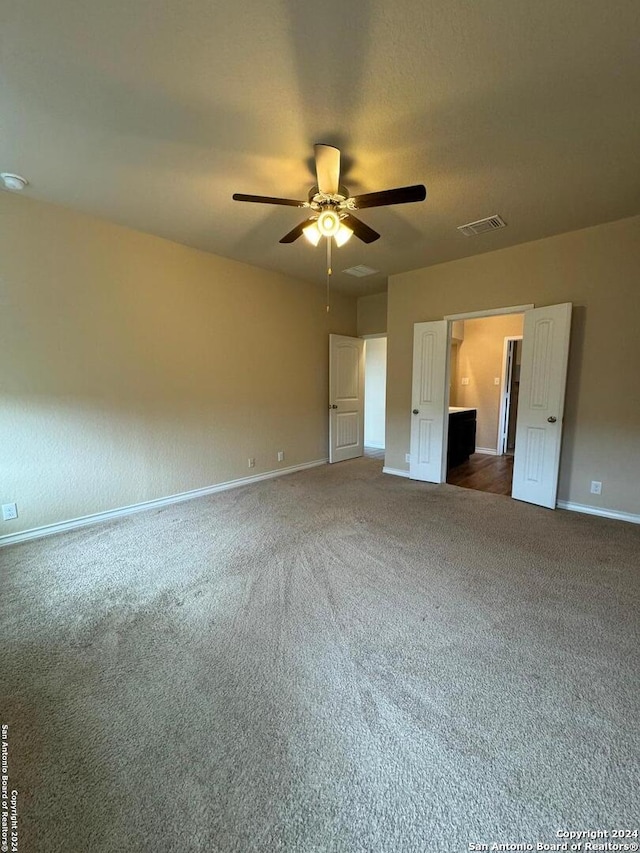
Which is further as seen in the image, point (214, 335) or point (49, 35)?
point (214, 335)

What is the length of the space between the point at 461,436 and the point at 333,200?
14.3 feet

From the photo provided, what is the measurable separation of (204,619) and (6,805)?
0.91 meters

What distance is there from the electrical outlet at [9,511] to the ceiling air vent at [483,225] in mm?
4601

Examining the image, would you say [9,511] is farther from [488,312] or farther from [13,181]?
[488,312]

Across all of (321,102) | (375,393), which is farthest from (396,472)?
(321,102)

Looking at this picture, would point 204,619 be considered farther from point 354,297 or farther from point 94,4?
point 354,297

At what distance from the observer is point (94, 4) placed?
133 centimetres

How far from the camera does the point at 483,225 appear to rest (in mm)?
3119

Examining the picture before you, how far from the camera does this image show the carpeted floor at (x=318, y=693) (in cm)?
104

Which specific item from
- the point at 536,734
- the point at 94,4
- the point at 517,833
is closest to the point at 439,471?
the point at 536,734

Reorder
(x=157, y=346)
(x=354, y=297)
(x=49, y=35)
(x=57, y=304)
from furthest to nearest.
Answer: (x=354, y=297), (x=157, y=346), (x=57, y=304), (x=49, y=35)

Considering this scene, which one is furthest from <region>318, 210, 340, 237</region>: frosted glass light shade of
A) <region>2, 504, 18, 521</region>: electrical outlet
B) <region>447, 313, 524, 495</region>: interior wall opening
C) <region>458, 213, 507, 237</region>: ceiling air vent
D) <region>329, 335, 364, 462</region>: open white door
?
<region>447, 313, 524, 495</region>: interior wall opening

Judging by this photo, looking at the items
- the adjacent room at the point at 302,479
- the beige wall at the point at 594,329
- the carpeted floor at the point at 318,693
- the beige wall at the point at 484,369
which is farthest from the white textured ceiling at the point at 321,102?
the beige wall at the point at 484,369

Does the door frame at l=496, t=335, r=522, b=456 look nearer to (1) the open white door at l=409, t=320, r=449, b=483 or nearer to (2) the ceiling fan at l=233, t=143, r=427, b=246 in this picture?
(1) the open white door at l=409, t=320, r=449, b=483
